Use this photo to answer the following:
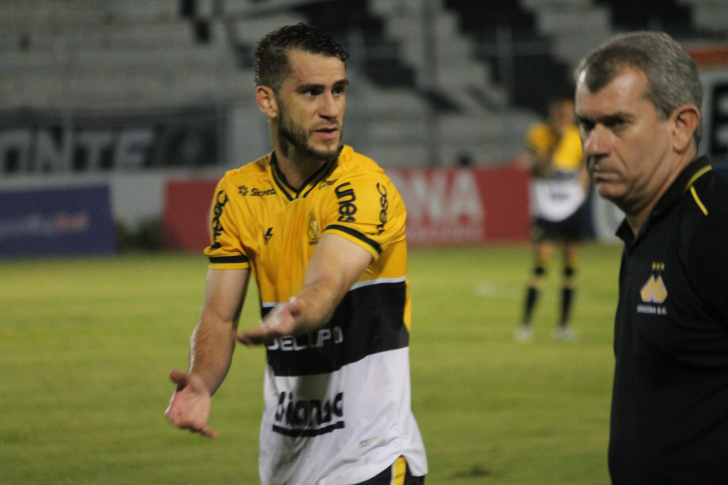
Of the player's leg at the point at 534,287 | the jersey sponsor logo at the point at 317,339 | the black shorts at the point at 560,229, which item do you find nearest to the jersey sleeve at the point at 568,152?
the black shorts at the point at 560,229

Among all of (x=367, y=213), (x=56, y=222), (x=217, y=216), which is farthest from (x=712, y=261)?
(x=56, y=222)

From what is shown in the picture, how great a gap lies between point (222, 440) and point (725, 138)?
54.7 feet

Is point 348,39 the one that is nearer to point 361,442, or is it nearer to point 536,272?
point 536,272

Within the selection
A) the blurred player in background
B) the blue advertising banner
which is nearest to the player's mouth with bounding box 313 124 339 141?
the blurred player in background

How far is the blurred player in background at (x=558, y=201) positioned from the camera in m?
9.87

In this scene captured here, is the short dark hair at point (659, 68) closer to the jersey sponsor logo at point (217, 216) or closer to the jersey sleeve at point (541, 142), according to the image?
the jersey sponsor logo at point (217, 216)

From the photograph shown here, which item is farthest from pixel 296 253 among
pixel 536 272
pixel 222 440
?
pixel 536 272

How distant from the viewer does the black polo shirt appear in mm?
2049

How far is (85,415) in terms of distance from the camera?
6.83 meters

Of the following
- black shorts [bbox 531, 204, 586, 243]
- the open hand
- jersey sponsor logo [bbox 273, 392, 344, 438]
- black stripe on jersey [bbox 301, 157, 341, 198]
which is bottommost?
black shorts [bbox 531, 204, 586, 243]

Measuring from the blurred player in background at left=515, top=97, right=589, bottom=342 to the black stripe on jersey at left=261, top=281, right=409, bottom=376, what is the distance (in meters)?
6.88

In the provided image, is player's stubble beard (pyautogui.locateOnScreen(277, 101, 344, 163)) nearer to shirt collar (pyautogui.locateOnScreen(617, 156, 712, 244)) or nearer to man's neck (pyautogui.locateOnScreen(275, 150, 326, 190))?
man's neck (pyautogui.locateOnScreen(275, 150, 326, 190))

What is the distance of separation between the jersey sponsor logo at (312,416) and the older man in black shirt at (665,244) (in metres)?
1.00

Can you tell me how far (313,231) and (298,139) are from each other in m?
0.29
